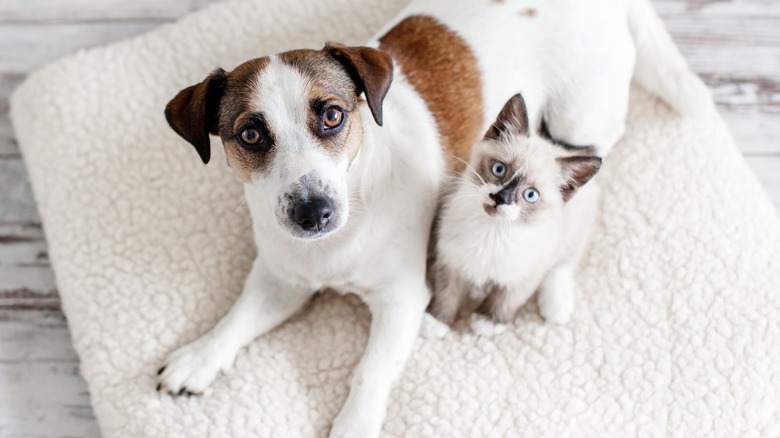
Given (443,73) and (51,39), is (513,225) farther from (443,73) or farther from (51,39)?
(51,39)

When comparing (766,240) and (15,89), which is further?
(15,89)

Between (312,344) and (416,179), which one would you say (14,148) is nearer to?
(312,344)

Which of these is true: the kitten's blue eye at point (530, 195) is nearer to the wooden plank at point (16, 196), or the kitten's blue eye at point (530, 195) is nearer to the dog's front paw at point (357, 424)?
the dog's front paw at point (357, 424)

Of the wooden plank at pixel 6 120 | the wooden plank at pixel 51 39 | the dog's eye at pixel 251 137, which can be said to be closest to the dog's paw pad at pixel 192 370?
the dog's eye at pixel 251 137

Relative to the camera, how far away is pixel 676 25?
3240 millimetres

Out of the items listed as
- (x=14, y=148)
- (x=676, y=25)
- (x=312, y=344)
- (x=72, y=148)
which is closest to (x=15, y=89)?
(x=14, y=148)

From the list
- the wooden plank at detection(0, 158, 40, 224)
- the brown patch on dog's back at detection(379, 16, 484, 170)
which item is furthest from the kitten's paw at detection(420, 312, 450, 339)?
the wooden plank at detection(0, 158, 40, 224)

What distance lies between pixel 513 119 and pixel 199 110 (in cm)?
79

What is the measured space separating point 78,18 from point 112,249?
1265mm

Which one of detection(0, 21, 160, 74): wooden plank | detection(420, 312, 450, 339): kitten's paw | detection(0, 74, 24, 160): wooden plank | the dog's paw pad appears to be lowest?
the dog's paw pad

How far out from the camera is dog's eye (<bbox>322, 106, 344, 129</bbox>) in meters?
1.94

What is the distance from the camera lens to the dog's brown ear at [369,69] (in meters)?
1.99

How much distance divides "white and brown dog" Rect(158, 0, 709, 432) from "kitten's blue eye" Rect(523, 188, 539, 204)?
0.39m

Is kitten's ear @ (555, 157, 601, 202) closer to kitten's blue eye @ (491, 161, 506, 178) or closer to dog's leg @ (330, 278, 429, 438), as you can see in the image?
kitten's blue eye @ (491, 161, 506, 178)
